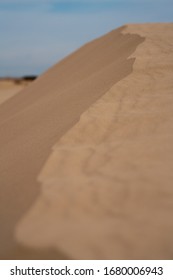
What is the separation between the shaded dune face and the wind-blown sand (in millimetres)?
14

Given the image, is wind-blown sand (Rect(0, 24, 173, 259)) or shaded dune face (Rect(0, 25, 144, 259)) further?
shaded dune face (Rect(0, 25, 144, 259))

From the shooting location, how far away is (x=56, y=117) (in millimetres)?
4848

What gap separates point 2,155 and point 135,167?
1949 mm

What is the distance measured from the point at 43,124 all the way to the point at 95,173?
2.03 metres

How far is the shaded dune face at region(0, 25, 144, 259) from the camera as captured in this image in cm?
262

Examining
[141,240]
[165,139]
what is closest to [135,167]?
[165,139]

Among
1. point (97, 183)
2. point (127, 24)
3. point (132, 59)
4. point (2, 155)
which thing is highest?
point (127, 24)

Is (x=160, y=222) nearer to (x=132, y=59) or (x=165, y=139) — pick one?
(x=165, y=139)

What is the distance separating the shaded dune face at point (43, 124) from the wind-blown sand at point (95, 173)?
0.01 meters

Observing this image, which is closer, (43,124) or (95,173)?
(95,173)

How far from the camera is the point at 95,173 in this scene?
288 centimetres

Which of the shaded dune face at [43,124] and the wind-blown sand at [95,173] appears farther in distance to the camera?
the shaded dune face at [43,124]

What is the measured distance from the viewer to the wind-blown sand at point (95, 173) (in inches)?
83.1

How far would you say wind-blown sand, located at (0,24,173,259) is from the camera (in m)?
2.11
